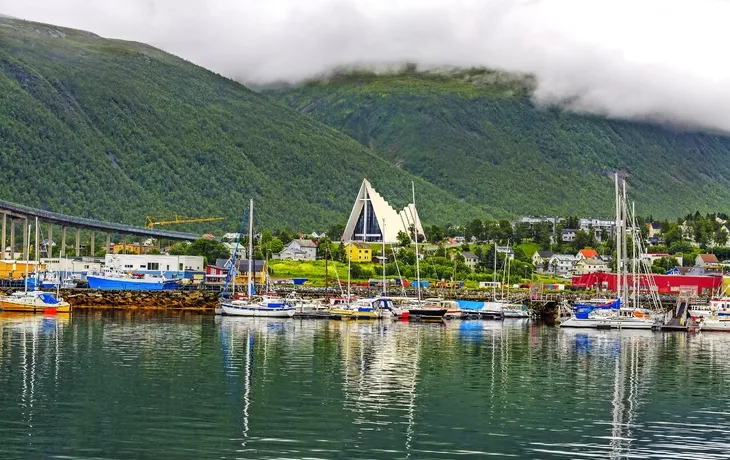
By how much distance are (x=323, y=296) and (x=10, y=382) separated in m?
67.5

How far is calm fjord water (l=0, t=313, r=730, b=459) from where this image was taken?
113 feet

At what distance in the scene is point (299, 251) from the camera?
154 metres

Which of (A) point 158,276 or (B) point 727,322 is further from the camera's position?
(A) point 158,276

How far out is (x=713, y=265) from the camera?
162 m

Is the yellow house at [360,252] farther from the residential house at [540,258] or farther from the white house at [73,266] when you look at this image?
the white house at [73,266]

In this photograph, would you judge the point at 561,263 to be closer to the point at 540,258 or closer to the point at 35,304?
the point at 540,258

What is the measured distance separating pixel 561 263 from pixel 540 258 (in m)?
3.24

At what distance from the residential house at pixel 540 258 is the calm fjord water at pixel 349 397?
9426 cm

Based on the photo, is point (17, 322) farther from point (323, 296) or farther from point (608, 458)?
point (608, 458)

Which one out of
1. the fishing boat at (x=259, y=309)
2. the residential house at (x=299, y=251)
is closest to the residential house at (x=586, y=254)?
the residential house at (x=299, y=251)

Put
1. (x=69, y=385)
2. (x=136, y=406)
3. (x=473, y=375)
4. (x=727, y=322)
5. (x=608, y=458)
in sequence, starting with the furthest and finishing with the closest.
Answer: (x=727, y=322)
(x=473, y=375)
(x=69, y=385)
(x=136, y=406)
(x=608, y=458)

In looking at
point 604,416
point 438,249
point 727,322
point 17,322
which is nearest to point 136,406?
point 604,416

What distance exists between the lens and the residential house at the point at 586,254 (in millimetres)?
172125

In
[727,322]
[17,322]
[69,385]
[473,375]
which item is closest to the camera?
[69,385]
